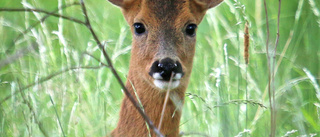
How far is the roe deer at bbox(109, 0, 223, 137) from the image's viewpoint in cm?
372

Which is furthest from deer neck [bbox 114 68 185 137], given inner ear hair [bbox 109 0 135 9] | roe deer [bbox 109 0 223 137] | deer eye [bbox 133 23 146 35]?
inner ear hair [bbox 109 0 135 9]

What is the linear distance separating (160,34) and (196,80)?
1.47 m

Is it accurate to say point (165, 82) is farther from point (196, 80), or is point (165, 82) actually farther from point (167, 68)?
point (196, 80)

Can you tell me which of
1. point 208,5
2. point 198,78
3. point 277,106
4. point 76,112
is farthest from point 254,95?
point 277,106

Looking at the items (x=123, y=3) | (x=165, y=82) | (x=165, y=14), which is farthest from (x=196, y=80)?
(x=165, y=82)

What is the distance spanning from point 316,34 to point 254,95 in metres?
1.23

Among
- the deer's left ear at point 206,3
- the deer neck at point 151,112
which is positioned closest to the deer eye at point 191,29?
the deer's left ear at point 206,3

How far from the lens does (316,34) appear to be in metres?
5.85

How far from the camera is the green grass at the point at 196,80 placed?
3861 millimetres

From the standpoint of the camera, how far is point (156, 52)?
3678 millimetres

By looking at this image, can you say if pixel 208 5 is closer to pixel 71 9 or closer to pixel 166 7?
pixel 166 7

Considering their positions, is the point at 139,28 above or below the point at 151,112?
above

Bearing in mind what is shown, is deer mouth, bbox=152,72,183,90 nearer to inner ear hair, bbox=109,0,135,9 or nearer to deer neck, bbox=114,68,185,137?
deer neck, bbox=114,68,185,137

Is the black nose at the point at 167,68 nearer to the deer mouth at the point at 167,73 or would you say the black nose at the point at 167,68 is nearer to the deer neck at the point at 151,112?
the deer mouth at the point at 167,73
